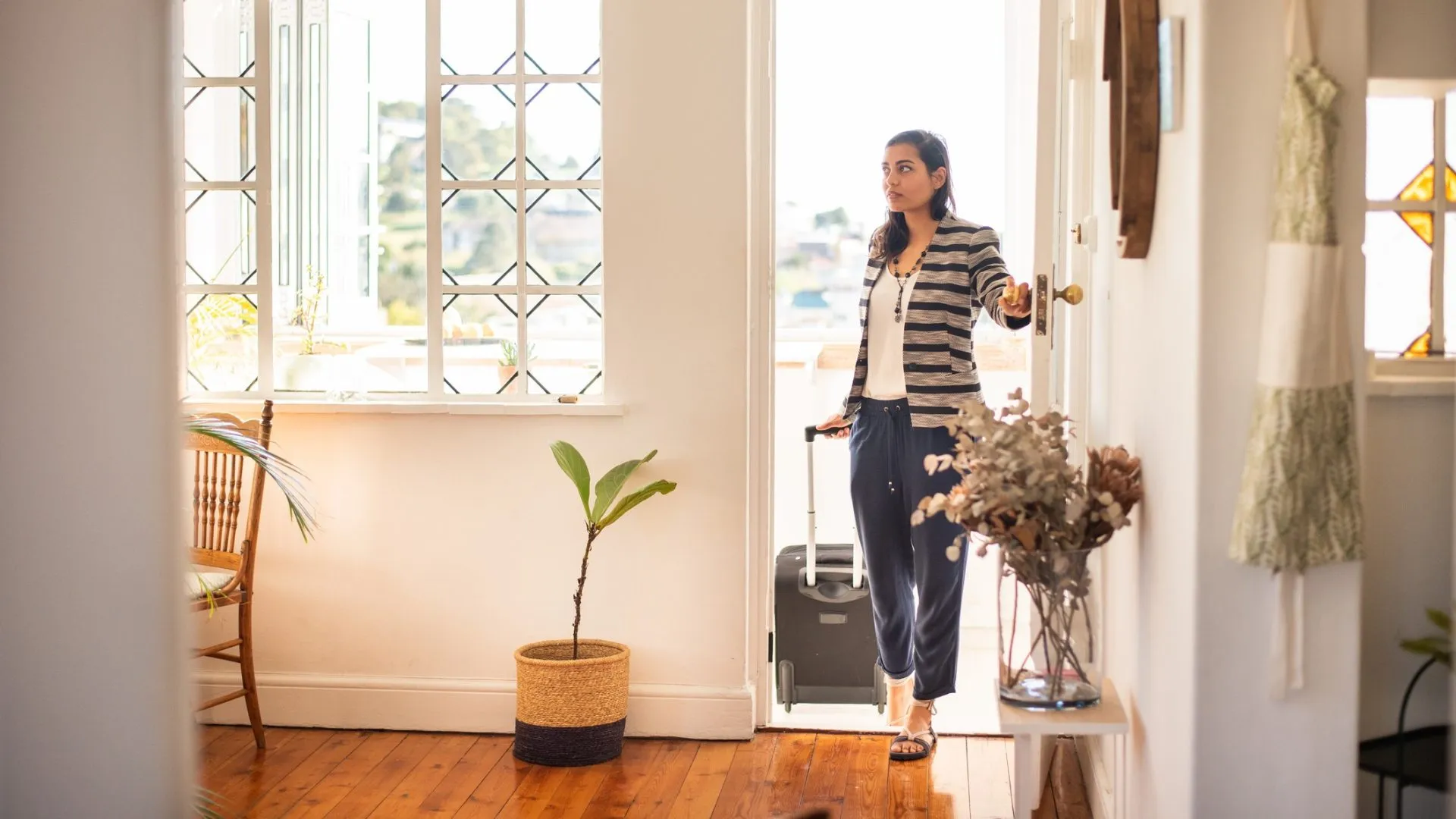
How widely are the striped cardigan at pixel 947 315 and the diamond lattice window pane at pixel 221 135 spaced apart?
6.26 ft

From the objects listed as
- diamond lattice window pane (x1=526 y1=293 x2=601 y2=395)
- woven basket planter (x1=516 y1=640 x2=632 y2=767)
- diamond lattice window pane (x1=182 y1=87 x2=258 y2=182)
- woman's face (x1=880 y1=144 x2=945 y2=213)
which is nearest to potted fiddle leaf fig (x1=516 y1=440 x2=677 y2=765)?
woven basket planter (x1=516 y1=640 x2=632 y2=767)

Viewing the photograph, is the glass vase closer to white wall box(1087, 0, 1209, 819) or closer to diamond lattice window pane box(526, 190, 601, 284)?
white wall box(1087, 0, 1209, 819)

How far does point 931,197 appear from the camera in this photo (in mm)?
3148

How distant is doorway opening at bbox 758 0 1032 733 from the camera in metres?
4.54

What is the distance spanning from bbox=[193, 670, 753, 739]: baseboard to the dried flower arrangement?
4.24 feet

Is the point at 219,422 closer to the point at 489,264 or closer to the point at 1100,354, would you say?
the point at 489,264

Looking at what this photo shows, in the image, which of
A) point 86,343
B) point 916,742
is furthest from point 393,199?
point 86,343

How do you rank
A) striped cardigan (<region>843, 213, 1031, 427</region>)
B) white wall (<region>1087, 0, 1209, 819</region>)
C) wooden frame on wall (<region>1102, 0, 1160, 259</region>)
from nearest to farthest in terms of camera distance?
white wall (<region>1087, 0, 1209, 819</region>) → wooden frame on wall (<region>1102, 0, 1160, 259</region>) → striped cardigan (<region>843, 213, 1031, 427</region>)

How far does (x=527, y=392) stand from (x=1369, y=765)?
231 centimetres

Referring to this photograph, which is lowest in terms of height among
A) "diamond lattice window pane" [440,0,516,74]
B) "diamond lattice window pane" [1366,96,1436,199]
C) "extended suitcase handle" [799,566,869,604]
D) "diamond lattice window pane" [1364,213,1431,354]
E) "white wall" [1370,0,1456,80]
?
"extended suitcase handle" [799,566,869,604]

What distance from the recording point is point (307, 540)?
135 inches

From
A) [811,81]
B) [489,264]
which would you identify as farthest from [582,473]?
[811,81]

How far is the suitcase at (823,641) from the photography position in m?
3.55

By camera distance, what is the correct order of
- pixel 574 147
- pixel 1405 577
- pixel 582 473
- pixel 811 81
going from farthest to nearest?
pixel 811 81
pixel 574 147
pixel 582 473
pixel 1405 577
